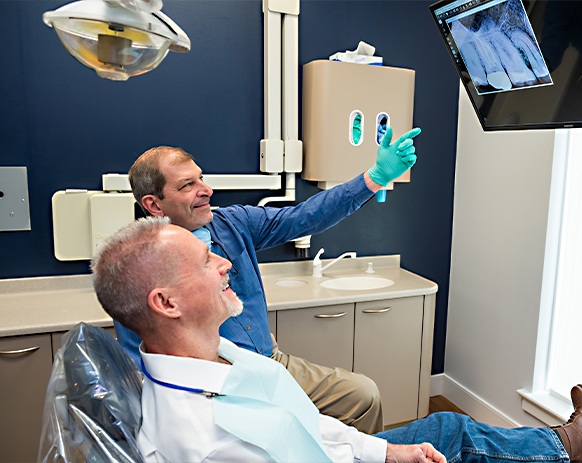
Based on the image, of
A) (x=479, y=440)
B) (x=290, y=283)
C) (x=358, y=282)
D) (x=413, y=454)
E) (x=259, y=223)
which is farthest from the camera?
(x=358, y=282)

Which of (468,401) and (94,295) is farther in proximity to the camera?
(468,401)

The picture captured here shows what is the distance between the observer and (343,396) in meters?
2.03

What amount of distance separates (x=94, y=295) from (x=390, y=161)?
150 centimetres

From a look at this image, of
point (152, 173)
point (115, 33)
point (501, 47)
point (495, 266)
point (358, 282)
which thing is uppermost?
point (501, 47)

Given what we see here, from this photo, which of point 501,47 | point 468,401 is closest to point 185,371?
point 501,47

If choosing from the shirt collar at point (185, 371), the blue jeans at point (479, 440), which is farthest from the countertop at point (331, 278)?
the shirt collar at point (185, 371)

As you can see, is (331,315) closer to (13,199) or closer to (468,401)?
(468,401)

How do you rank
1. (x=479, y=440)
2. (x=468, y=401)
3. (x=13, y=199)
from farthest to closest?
(x=468, y=401) < (x=13, y=199) < (x=479, y=440)

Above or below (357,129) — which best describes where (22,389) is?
below

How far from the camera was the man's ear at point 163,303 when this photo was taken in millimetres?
1170

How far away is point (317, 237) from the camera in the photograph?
2.96 meters

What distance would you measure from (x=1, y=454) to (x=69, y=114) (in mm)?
1491

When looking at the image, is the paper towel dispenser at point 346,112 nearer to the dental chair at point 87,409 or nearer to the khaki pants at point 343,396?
the khaki pants at point 343,396

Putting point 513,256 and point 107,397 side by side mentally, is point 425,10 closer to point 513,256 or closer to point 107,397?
point 513,256
